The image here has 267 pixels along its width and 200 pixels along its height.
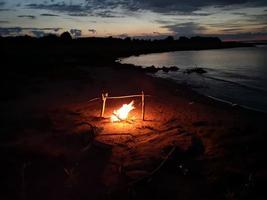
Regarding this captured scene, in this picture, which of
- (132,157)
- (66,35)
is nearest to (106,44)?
(66,35)

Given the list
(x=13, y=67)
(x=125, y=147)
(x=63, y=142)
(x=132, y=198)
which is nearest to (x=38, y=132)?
(x=63, y=142)

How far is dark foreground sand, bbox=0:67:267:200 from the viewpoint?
284 inches

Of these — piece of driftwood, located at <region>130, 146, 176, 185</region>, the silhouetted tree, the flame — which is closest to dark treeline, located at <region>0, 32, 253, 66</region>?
the silhouetted tree

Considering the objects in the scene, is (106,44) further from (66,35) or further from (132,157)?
(132,157)

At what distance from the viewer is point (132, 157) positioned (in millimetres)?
9250

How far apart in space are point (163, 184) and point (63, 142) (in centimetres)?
391

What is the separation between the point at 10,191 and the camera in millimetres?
7059

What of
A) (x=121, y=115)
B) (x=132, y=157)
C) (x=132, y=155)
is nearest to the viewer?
(x=132, y=157)

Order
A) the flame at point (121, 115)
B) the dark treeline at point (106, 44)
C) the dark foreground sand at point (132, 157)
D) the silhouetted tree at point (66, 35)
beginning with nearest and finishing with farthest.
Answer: the dark foreground sand at point (132, 157) < the flame at point (121, 115) < the dark treeline at point (106, 44) < the silhouetted tree at point (66, 35)

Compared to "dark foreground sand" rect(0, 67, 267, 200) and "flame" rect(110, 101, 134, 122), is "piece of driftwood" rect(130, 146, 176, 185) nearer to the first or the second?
"dark foreground sand" rect(0, 67, 267, 200)

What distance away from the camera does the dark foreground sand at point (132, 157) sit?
7211 mm

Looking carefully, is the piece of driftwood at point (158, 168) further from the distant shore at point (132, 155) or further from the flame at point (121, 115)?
the flame at point (121, 115)

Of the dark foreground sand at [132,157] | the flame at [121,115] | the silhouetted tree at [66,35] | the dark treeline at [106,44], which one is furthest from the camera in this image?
the silhouetted tree at [66,35]

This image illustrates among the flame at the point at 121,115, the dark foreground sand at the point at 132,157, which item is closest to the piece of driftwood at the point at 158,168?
the dark foreground sand at the point at 132,157
